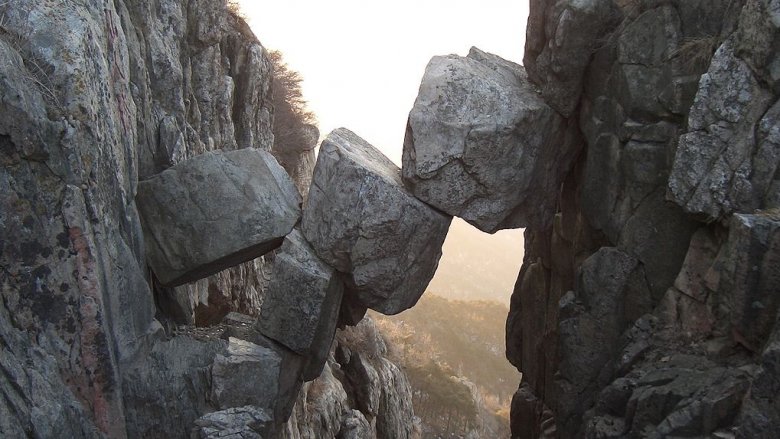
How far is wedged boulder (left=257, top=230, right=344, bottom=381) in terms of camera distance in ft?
53.2

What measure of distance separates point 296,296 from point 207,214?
10.3 ft

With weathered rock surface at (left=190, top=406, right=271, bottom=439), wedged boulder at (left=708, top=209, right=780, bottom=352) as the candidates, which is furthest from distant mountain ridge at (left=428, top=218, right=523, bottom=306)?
wedged boulder at (left=708, top=209, right=780, bottom=352)

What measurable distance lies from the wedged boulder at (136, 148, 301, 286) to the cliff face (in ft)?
26.4

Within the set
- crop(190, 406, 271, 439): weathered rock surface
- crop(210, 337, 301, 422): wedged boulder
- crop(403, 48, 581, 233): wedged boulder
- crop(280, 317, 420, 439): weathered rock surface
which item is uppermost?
crop(403, 48, 581, 233): wedged boulder

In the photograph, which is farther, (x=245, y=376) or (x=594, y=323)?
(x=245, y=376)

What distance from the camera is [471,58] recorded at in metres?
17.9

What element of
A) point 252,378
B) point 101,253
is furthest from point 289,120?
point 101,253

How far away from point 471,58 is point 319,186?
5839mm

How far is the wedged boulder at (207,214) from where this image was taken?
15.7 m

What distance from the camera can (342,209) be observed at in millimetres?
16094

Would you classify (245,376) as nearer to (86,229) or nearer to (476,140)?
(86,229)

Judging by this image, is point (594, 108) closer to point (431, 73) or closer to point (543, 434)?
point (431, 73)

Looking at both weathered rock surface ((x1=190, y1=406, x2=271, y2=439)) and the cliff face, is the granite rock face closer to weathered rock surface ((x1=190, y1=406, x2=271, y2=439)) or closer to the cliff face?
the cliff face

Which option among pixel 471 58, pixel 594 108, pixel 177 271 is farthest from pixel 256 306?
pixel 594 108
